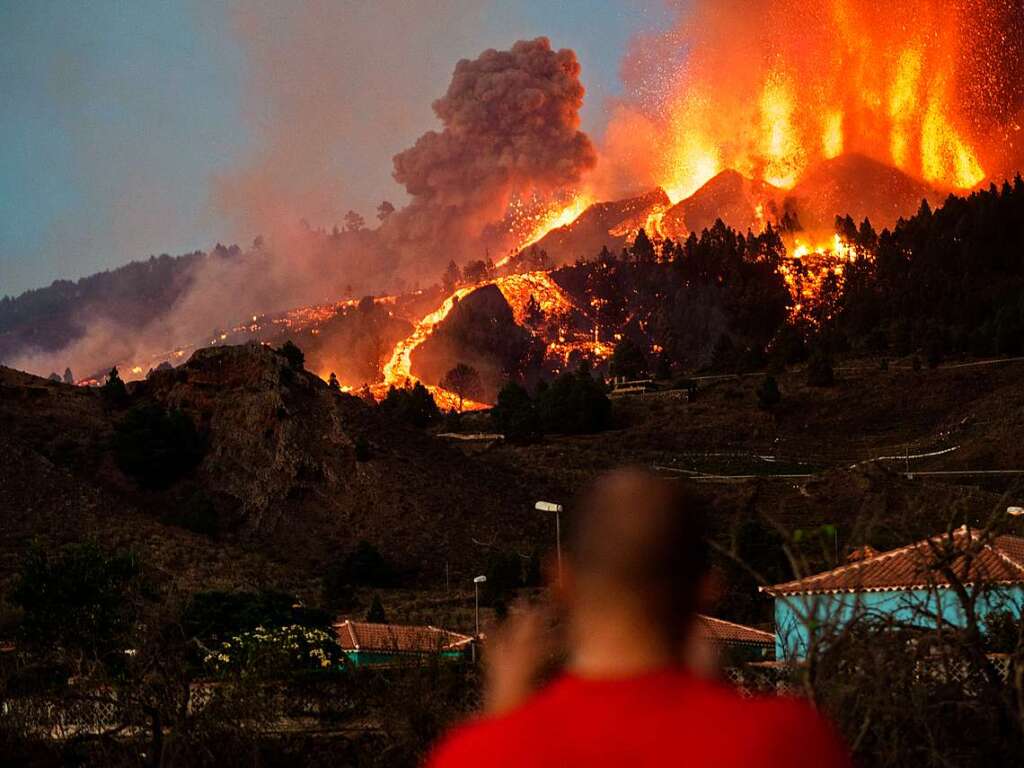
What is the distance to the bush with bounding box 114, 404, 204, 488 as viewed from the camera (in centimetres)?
4534

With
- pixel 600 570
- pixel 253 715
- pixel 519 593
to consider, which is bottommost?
pixel 519 593

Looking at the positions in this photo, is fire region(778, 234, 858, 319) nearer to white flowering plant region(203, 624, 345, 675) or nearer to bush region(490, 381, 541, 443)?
bush region(490, 381, 541, 443)

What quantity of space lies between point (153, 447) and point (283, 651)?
36158 mm

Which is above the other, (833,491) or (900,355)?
(900,355)

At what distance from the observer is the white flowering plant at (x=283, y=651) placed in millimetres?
11225

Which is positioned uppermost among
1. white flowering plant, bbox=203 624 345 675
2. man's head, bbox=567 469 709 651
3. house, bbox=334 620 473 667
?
man's head, bbox=567 469 709 651

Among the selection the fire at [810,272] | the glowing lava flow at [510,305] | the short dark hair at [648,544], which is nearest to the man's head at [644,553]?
the short dark hair at [648,544]

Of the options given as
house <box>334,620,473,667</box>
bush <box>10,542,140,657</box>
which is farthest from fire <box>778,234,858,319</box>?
bush <box>10,542,140,657</box>

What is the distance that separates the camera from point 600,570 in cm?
273

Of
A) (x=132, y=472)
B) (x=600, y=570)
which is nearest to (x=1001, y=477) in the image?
(x=132, y=472)

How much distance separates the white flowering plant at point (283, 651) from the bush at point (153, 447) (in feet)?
86.7

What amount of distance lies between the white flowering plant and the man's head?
28.1 ft

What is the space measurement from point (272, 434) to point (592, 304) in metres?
101

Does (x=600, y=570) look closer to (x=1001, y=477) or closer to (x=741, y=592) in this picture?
(x=741, y=592)
